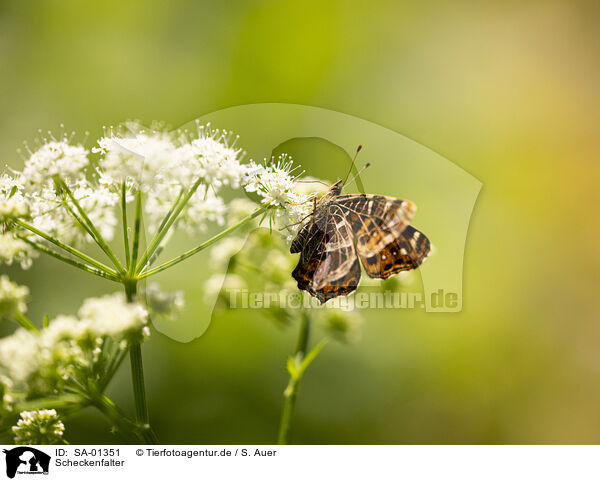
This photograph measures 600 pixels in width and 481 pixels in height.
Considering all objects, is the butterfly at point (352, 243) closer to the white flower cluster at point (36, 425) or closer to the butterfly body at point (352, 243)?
the butterfly body at point (352, 243)

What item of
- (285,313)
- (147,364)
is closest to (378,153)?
(285,313)

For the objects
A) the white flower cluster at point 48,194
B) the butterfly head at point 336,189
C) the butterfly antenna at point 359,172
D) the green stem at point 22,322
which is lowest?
the green stem at point 22,322

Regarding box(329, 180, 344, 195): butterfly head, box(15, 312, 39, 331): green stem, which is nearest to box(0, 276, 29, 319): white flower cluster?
box(15, 312, 39, 331): green stem
